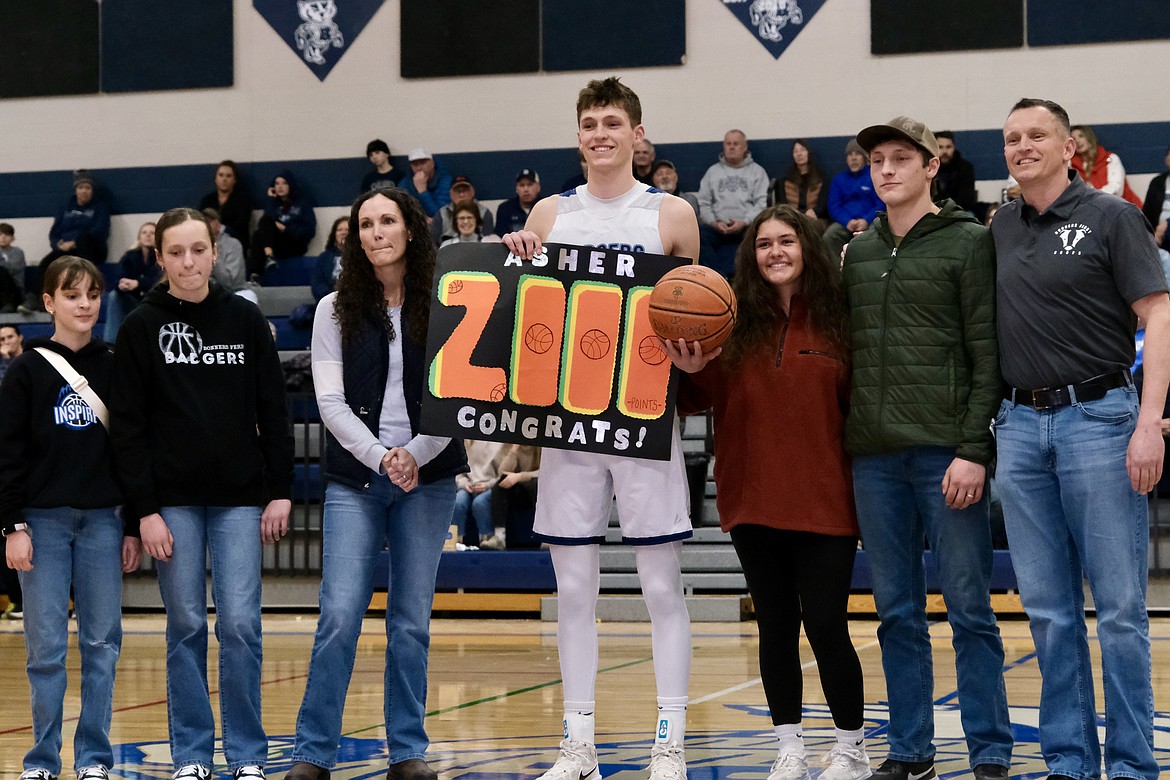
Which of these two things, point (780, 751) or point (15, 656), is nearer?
point (780, 751)

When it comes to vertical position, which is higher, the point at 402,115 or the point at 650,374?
the point at 402,115

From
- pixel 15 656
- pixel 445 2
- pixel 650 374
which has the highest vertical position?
pixel 445 2

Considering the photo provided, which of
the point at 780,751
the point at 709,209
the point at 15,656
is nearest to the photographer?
the point at 780,751

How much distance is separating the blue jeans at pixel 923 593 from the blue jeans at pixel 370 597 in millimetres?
1321

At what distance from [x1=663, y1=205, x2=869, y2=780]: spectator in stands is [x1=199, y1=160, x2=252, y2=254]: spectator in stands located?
1112 centimetres

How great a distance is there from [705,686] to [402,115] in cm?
994

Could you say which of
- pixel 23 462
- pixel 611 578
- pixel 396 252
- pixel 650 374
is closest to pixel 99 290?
pixel 23 462

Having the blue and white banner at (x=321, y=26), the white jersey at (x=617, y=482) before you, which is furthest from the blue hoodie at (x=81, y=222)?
the white jersey at (x=617, y=482)

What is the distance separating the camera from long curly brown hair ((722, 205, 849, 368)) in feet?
13.7

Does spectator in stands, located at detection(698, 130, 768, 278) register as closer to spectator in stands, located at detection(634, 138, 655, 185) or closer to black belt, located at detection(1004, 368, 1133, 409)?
spectator in stands, located at detection(634, 138, 655, 185)

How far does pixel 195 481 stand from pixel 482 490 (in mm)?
6365

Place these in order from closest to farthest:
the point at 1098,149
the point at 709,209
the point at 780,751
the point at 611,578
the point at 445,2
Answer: the point at 780,751
the point at 611,578
the point at 1098,149
the point at 709,209
the point at 445,2

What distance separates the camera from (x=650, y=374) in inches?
169

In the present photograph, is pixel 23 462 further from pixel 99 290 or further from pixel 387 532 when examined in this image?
pixel 387 532
